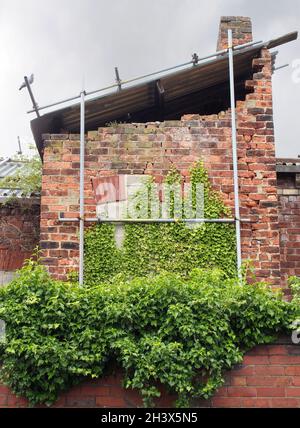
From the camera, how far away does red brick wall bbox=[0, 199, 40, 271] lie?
8.98 meters

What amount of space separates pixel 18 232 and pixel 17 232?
2 cm

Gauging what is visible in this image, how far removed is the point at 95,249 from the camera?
25.4 feet

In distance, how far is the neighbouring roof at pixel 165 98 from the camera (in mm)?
8516

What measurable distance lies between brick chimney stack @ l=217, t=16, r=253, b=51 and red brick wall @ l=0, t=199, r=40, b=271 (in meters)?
3.84

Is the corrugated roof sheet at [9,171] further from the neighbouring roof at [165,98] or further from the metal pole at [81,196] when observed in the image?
the metal pole at [81,196]

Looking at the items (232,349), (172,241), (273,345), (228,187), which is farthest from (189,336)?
(228,187)

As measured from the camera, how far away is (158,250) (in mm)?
7770

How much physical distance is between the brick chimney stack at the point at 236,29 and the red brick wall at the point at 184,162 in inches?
54.2

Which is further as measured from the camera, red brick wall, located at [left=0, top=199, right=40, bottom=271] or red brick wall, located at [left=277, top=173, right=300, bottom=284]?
red brick wall, located at [left=0, top=199, right=40, bottom=271]

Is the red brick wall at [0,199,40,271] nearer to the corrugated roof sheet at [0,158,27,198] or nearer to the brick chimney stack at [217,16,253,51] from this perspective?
the corrugated roof sheet at [0,158,27,198]

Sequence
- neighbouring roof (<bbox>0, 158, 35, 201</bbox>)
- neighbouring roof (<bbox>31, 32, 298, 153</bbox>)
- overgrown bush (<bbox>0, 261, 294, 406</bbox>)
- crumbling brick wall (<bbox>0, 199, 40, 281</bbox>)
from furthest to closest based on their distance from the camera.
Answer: neighbouring roof (<bbox>0, 158, 35, 201</bbox>) → crumbling brick wall (<bbox>0, 199, 40, 281</bbox>) → neighbouring roof (<bbox>31, 32, 298, 153</bbox>) → overgrown bush (<bbox>0, 261, 294, 406</bbox>)

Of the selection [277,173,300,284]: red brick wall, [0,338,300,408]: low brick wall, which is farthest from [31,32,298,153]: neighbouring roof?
[0,338,300,408]: low brick wall

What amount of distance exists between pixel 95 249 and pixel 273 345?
2.81 metres

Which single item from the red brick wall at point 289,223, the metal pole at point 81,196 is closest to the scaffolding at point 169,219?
the metal pole at point 81,196
